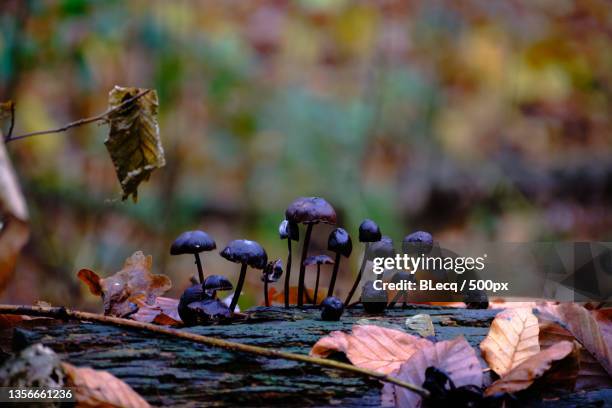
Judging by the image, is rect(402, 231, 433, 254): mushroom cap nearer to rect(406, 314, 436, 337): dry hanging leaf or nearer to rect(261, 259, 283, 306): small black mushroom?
rect(406, 314, 436, 337): dry hanging leaf

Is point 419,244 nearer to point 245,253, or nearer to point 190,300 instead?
point 245,253

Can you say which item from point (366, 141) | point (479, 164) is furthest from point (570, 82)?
point (366, 141)

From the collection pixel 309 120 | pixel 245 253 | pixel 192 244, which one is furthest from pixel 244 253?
pixel 309 120

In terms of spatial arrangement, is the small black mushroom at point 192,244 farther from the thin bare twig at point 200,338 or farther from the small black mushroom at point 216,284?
the thin bare twig at point 200,338

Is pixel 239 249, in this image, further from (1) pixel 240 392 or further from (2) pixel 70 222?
(2) pixel 70 222

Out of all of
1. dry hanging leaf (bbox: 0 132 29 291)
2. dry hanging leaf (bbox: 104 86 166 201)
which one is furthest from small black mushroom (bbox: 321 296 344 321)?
dry hanging leaf (bbox: 0 132 29 291)

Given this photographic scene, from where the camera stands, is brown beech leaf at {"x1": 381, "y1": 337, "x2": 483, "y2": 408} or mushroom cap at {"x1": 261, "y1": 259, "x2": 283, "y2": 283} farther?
mushroom cap at {"x1": 261, "y1": 259, "x2": 283, "y2": 283}
